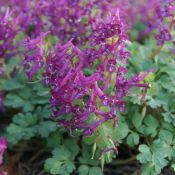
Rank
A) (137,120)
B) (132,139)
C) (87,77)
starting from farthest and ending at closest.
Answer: (137,120) < (132,139) < (87,77)

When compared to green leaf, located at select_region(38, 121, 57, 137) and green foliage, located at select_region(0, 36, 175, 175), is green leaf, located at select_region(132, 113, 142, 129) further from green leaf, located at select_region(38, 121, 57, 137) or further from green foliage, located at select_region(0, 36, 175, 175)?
green leaf, located at select_region(38, 121, 57, 137)

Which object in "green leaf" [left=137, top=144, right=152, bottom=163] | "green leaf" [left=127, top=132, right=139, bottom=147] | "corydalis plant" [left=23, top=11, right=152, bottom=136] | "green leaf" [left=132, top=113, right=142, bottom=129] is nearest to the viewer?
"corydalis plant" [left=23, top=11, right=152, bottom=136]

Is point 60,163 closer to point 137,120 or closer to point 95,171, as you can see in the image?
point 95,171

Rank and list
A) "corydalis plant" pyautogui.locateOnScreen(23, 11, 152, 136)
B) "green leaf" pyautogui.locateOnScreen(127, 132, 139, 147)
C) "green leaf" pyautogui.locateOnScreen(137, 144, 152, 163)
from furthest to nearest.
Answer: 1. "green leaf" pyautogui.locateOnScreen(127, 132, 139, 147)
2. "green leaf" pyautogui.locateOnScreen(137, 144, 152, 163)
3. "corydalis plant" pyautogui.locateOnScreen(23, 11, 152, 136)

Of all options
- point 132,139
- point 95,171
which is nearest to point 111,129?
point 132,139

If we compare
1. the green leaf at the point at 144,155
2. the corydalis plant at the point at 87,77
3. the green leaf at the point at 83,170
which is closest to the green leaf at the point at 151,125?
the green leaf at the point at 144,155

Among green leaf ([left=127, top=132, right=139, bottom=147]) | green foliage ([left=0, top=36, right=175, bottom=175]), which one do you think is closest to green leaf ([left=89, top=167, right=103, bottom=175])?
green foliage ([left=0, top=36, right=175, bottom=175])

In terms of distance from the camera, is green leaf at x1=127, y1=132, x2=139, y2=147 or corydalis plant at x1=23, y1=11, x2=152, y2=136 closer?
corydalis plant at x1=23, y1=11, x2=152, y2=136

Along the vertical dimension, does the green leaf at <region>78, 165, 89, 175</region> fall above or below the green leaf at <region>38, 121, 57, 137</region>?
below

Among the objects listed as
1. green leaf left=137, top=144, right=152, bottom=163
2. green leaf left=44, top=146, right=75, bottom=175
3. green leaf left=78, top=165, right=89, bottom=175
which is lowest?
green leaf left=78, top=165, right=89, bottom=175

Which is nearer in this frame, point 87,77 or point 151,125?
point 87,77
